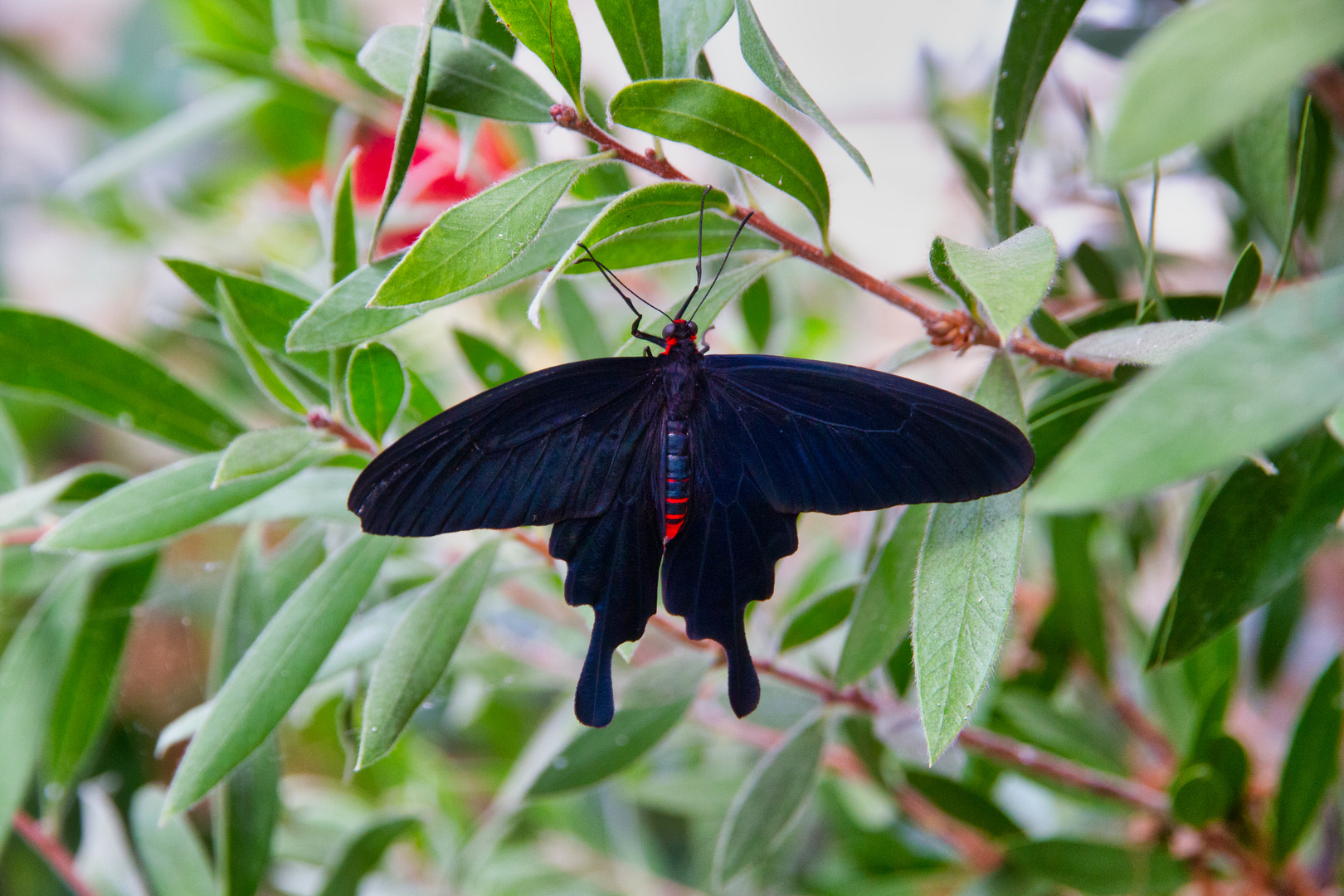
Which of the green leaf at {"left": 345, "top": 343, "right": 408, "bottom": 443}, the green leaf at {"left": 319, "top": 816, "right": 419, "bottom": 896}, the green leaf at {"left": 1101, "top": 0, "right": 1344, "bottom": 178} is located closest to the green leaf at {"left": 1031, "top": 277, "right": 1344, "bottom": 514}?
the green leaf at {"left": 1101, "top": 0, "right": 1344, "bottom": 178}

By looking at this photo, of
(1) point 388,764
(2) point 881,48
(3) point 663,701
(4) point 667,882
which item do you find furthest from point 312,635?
(2) point 881,48

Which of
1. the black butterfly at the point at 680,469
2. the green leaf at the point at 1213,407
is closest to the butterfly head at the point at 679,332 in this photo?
the black butterfly at the point at 680,469

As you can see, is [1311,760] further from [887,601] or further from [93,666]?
[93,666]

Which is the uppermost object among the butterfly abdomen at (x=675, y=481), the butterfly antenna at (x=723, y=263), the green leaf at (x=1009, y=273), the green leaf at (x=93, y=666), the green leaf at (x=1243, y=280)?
the green leaf at (x=1009, y=273)

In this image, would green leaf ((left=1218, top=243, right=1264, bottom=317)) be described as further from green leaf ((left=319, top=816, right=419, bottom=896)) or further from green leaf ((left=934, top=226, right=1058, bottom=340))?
green leaf ((left=319, top=816, right=419, bottom=896))

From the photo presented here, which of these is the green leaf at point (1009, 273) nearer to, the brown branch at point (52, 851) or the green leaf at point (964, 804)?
the green leaf at point (964, 804)

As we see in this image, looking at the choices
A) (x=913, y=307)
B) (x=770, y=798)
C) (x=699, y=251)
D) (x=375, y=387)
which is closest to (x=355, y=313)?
(x=375, y=387)

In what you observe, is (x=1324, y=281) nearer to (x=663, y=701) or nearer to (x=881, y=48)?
(x=663, y=701)
